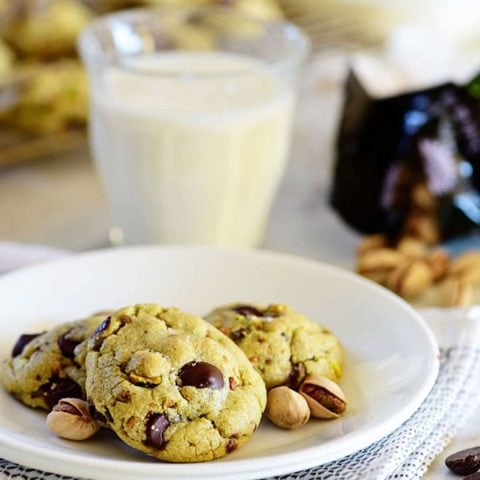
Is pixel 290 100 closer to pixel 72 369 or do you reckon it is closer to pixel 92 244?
pixel 92 244

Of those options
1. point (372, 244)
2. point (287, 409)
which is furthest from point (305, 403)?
point (372, 244)

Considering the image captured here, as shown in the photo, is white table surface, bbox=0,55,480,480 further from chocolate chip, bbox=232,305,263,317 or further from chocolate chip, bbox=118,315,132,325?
chocolate chip, bbox=118,315,132,325

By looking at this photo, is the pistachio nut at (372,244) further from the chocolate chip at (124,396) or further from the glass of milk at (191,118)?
the chocolate chip at (124,396)

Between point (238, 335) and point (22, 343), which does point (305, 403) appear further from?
point (22, 343)

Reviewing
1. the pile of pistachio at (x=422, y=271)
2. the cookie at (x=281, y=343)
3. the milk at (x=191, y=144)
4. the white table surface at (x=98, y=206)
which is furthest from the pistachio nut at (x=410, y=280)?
the cookie at (x=281, y=343)

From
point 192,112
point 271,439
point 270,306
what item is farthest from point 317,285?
point 192,112

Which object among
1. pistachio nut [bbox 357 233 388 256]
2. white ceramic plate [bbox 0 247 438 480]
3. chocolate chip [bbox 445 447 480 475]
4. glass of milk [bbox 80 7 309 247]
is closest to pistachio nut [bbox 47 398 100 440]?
white ceramic plate [bbox 0 247 438 480]
